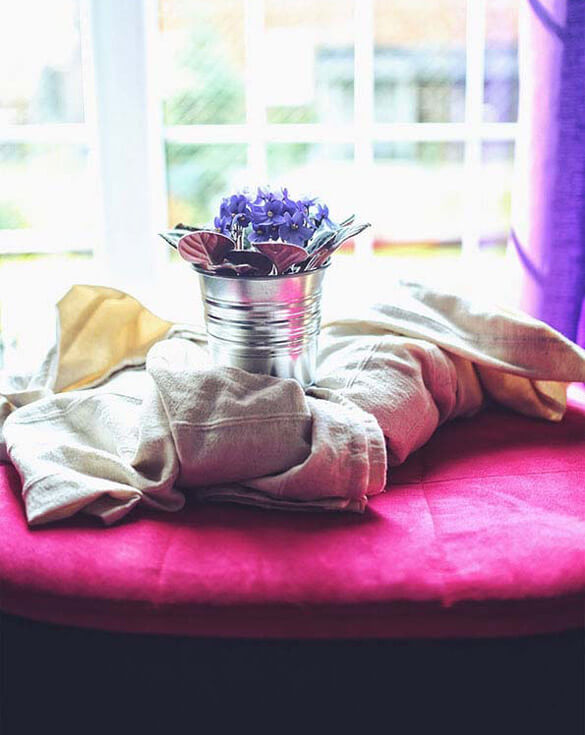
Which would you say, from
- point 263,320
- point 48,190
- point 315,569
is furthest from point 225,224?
point 48,190

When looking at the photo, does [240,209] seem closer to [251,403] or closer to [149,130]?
[251,403]

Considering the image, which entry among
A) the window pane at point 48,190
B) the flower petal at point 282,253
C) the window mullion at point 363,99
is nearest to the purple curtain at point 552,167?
the window mullion at point 363,99

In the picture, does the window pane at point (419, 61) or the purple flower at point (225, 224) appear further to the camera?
the window pane at point (419, 61)

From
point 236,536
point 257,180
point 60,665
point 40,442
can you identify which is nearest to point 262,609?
point 236,536

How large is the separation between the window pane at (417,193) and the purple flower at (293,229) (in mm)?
674

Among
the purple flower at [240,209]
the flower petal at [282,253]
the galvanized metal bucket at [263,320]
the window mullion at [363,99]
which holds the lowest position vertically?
the galvanized metal bucket at [263,320]

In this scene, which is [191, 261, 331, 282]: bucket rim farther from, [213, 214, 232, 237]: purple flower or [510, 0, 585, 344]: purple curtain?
[510, 0, 585, 344]: purple curtain

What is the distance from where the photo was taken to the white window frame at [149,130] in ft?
6.38

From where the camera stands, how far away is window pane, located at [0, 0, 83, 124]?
6.47ft

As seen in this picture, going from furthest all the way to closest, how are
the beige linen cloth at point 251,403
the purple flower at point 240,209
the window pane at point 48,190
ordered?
the window pane at point 48,190
the purple flower at point 240,209
the beige linen cloth at point 251,403

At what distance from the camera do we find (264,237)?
140 cm

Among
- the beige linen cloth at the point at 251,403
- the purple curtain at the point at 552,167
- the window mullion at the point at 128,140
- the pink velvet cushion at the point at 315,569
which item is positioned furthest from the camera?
the window mullion at the point at 128,140

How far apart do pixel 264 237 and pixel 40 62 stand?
0.84m

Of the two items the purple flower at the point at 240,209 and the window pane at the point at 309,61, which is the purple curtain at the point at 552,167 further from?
the purple flower at the point at 240,209
